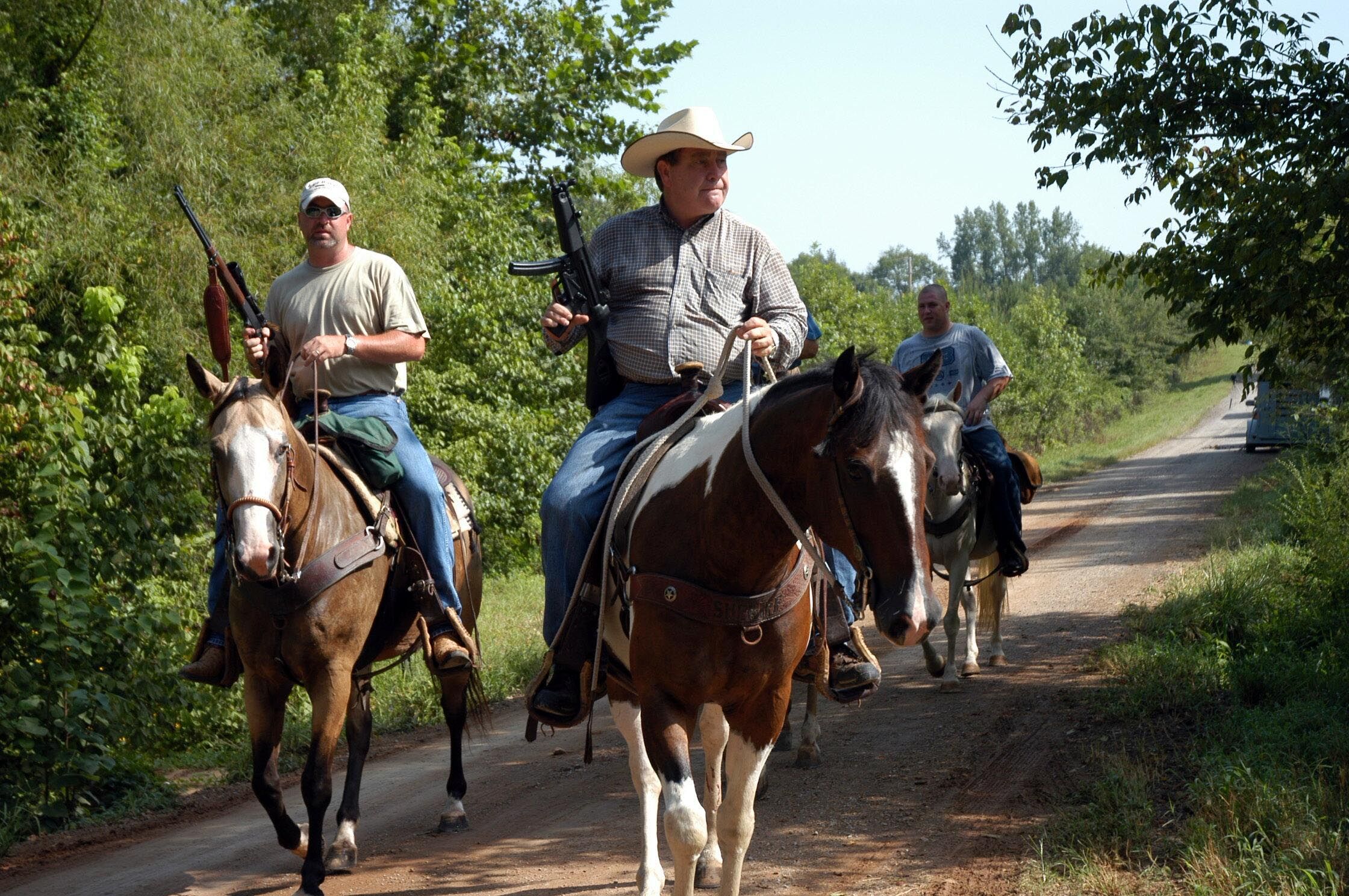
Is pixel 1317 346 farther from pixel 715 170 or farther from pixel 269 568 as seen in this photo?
pixel 269 568

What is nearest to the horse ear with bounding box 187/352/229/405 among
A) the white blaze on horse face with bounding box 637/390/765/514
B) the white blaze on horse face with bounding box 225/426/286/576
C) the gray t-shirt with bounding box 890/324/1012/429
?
the white blaze on horse face with bounding box 225/426/286/576

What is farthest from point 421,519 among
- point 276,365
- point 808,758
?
point 808,758

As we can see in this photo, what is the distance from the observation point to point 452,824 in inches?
248

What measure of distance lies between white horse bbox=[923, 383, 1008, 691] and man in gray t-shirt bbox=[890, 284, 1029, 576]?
172mm

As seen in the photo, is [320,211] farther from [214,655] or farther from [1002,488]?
[1002,488]

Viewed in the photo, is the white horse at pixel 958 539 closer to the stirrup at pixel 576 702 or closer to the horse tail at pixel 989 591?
the horse tail at pixel 989 591

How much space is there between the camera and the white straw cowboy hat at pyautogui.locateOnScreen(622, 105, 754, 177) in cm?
493

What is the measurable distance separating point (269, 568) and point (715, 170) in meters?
2.46

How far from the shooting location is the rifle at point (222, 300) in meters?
5.50

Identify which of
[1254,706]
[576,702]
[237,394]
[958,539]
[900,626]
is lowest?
[1254,706]

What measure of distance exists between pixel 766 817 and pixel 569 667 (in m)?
1.90

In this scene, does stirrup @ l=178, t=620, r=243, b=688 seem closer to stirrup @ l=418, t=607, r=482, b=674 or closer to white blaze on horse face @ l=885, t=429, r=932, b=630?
stirrup @ l=418, t=607, r=482, b=674

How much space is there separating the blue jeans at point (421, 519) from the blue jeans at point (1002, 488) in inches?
198

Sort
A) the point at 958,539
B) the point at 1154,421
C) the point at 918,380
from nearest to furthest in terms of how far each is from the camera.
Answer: the point at 918,380
the point at 958,539
the point at 1154,421
